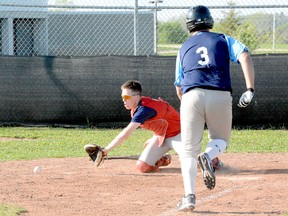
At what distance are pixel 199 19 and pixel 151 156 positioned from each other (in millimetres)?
2390

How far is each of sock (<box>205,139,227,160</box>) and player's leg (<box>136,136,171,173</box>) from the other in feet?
6.62

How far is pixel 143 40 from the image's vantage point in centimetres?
2223

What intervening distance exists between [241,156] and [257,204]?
326cm

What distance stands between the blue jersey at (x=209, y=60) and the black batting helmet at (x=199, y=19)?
3.6 inches

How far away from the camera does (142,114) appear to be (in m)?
7.80

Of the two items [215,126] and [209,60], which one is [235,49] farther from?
[215,126]

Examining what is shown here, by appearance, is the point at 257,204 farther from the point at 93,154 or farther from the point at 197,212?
the point at 93,154

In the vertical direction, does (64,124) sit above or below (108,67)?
below

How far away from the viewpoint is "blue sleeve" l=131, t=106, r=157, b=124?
306 inches

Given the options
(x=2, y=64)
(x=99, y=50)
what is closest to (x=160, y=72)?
(x=2, y=64)

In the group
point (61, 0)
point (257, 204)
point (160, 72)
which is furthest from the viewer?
point (61, 0)

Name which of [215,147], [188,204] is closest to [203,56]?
[215,147]

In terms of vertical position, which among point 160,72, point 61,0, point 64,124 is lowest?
point 64,124

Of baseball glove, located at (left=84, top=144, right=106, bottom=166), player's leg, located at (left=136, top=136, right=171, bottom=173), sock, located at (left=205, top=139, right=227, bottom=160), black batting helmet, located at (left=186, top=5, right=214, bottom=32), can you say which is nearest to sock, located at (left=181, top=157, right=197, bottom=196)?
sock, located at (left=205, top=139, right=227, bottom=160)
